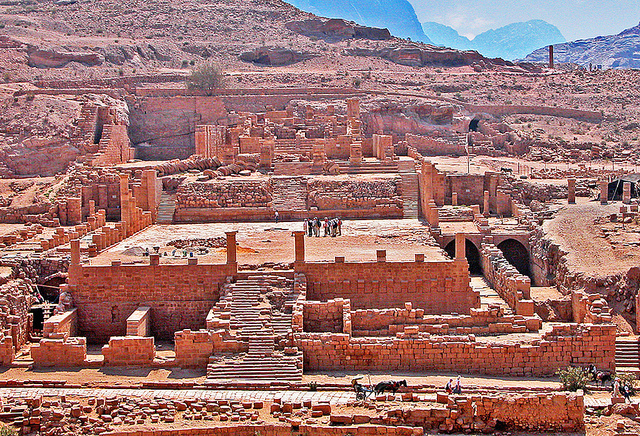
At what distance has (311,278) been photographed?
2647 cm

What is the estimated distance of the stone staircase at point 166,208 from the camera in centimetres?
3635

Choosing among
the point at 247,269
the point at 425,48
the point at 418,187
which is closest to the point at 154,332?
the point at 247,269

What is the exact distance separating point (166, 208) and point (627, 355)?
20006 millimetres

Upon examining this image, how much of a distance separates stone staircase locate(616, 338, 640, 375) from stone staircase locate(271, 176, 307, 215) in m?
15.7

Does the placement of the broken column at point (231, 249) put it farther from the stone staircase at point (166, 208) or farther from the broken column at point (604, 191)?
the broken column at point (604, 191)

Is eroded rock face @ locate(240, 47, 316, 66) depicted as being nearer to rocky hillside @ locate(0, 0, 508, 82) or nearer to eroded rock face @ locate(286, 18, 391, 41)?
rocky hillside @ locate(0, 0, 508, 82)

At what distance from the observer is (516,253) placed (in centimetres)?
3500

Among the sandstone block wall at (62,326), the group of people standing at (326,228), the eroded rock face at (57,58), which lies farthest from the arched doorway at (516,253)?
the eroded rock face at (57,58)

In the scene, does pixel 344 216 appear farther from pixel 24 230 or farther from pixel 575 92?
pixel 575 92

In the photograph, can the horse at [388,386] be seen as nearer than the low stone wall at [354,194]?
Yes

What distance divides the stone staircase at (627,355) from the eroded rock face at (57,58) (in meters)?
52.7

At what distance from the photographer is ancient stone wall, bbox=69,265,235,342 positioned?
26.4m

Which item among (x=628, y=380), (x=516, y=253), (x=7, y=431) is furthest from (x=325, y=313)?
(x=516, y=253)

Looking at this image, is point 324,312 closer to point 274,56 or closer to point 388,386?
point 388,386
